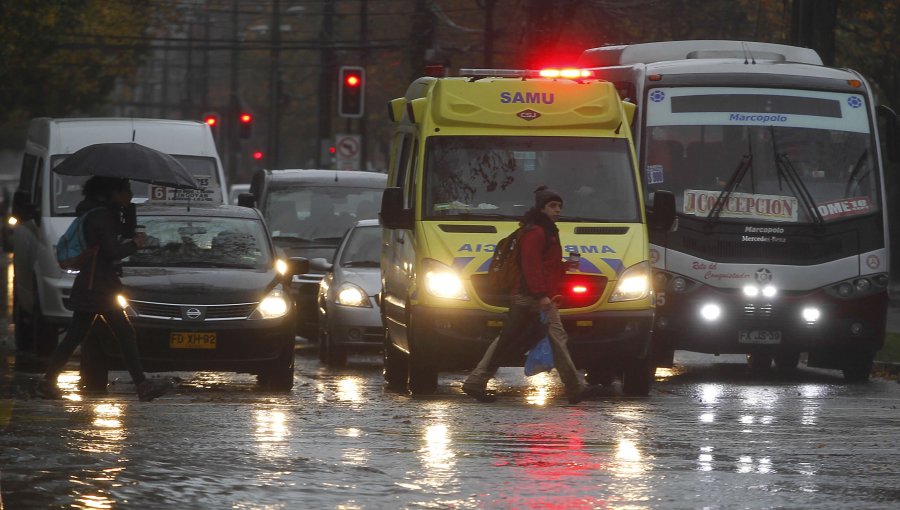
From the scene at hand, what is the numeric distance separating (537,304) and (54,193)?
7.54 metres

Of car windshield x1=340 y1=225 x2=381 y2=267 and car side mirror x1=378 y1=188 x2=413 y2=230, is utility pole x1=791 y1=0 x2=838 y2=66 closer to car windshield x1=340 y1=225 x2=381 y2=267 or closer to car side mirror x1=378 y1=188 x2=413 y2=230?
car windshield x1=340 y1=225 x2=381 y2=267

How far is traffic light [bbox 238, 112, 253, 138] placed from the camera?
52.9 metres

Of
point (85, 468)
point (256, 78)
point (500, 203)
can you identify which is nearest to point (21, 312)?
point (500, 203)

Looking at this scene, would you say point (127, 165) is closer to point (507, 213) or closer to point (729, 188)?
point (507, 213)

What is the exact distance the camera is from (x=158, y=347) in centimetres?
1542

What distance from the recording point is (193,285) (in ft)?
51.4

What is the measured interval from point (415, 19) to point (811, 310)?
20.9 metres

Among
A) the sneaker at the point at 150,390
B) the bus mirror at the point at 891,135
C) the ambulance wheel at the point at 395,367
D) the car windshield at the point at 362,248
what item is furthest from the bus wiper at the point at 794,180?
the sneaker at the point at 150,390

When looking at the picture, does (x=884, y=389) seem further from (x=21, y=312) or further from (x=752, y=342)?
(x=21, y=312)

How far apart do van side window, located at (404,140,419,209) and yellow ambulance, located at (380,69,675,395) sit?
0.02m

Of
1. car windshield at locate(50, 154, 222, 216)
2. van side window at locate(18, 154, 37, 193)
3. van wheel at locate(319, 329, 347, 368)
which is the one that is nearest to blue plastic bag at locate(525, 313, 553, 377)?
van wheel at locate(319, 329, 347, 368)

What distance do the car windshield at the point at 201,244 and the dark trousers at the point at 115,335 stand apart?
6.01 ft

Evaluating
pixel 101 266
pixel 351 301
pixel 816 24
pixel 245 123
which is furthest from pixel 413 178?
pixel 245 123

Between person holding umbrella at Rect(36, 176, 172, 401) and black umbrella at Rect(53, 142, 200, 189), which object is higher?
black umbrella at Rect(53, 142, 200, 189)
